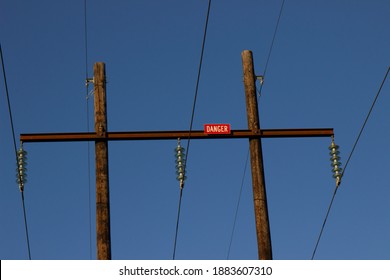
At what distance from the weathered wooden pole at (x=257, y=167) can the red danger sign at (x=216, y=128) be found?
19.6 inches

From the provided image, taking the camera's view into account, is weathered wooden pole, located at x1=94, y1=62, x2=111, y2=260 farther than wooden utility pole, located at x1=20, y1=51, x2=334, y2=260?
No

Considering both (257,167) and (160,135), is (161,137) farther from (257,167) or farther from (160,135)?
(257,167)

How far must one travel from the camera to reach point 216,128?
2403 centimetres

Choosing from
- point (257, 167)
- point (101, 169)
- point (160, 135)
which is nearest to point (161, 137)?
point (160, 135)

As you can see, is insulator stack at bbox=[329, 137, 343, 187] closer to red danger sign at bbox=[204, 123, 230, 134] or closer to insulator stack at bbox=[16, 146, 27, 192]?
red danger sign at bbox=[204, 123, 230, 134]

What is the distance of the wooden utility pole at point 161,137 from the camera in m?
22.8

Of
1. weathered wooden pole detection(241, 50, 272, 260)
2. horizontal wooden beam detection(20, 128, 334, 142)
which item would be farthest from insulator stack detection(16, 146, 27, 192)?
weathered wooden pole detection(241, 50, 272, 260)

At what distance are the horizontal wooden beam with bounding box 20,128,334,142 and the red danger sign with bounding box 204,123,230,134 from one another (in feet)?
0.21

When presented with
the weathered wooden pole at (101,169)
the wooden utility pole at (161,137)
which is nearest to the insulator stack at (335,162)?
the wooden utility pole at (161,137)

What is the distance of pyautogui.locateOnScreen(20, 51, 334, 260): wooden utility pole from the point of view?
22750mm

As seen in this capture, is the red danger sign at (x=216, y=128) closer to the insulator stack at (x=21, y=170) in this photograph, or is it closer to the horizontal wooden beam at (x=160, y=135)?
the horizontal wooden beam at (x=160, y=135)

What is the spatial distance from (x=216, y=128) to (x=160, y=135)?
1.17 meters
